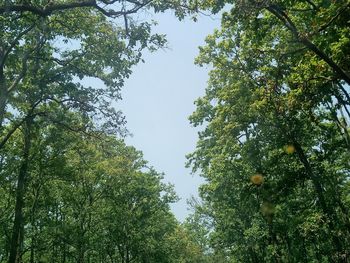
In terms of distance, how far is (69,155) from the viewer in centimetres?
2572

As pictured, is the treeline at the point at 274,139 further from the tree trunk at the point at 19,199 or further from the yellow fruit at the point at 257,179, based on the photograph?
the tree trunk at the point at 19,199

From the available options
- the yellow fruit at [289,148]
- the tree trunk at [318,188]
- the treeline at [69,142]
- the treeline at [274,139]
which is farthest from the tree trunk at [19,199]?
the tree trunk at [318,188]

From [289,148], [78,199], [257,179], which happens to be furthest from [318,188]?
[78,199]

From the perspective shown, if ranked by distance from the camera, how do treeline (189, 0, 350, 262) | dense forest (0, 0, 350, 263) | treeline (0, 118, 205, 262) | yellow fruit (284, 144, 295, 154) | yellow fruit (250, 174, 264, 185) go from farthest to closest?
yellow fruit (250, 174, 264, 185) → treeline (0, 118, 205, 262) → yellow fruit (284, 144, 295, 154) → treeline (189, 0, 350, 262) → dense forest (0, 0, 350, 263)

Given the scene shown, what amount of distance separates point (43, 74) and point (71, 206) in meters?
16.2

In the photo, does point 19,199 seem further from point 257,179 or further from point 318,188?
point 318,188

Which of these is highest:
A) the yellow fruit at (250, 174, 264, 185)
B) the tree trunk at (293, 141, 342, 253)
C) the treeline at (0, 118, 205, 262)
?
the treeline at (0, 118, 205, 262)

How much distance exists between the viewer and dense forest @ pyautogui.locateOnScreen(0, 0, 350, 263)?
41.3 feet

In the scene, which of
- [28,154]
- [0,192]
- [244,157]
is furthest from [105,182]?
[244,157]

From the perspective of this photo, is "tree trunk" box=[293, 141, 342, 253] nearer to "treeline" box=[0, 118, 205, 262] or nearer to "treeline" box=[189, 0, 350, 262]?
"treeline" box=[189, 0, 350, 262]

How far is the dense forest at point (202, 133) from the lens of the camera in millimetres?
12578

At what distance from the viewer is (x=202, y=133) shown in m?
29.6

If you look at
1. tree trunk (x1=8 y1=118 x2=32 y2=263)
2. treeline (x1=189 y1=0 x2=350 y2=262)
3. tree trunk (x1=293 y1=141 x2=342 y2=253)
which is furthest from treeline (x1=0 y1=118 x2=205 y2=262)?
tree trunk (x1=293 y1=141 x2=342 y2=253)

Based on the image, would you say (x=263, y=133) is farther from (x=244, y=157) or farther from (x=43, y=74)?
(x=43, y=74)
